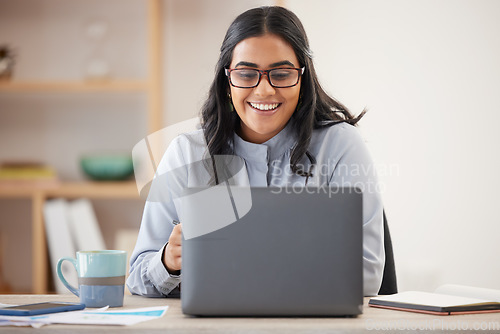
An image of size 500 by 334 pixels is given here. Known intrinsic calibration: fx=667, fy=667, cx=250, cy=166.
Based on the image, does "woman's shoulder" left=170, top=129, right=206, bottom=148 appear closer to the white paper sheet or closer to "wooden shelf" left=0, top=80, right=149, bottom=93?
the white paper sheet

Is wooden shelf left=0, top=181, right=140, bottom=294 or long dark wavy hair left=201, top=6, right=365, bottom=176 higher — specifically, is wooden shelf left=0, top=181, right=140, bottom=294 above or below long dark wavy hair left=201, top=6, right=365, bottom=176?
below

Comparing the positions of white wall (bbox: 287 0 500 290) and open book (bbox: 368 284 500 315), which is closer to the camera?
open book (bbox: 368 284 500 315)

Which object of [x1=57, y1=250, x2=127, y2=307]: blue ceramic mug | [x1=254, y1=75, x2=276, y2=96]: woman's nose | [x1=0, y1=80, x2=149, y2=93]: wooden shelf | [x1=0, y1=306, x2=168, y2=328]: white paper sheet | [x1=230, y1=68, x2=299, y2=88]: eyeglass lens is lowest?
[x1=0, y1=306, x2=168, y2=328]: white paper sheet

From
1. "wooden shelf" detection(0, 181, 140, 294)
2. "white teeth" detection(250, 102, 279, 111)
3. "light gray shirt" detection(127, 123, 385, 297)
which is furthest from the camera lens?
"wooden shelf" detection(0, 181, 140, 294)

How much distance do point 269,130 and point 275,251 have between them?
2.56 feet

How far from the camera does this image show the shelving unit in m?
2.91

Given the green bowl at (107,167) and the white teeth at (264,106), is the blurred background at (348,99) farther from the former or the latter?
the white teeth at (264,106)

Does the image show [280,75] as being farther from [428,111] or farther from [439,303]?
[428,111]

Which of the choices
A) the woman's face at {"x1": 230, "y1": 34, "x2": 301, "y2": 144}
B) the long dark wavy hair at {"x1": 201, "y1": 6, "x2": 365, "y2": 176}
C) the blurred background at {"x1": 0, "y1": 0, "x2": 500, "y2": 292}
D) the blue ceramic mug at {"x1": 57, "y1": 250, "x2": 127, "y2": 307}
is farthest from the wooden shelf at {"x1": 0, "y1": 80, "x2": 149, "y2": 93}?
the blue ceramic mug at {"x1": 57, "y1": 250, "x2": 127, "y2": 307}

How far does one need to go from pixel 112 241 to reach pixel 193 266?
2.20 metres

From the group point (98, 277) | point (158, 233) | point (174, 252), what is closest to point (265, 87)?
point (158, 233)

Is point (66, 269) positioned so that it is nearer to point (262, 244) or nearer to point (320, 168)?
point (320, 168)

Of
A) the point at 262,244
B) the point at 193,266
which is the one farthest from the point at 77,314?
the point at 262,244

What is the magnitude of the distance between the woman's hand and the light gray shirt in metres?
0.20
